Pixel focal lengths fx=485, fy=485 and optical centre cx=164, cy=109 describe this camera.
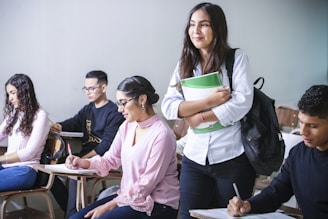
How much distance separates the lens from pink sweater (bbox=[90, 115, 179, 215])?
2256 millimetres

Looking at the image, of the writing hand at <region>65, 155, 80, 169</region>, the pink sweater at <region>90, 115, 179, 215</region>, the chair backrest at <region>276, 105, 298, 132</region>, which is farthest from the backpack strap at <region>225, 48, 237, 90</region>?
the chair backrest at <region>276, 105, 298, 132</region>

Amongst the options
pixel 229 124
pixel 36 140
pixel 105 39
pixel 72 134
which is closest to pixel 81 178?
pixel 36 140

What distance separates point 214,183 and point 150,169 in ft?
1.34

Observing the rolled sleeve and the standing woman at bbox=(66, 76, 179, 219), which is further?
the standing woman at bbox=(66, 76, 179, 219)

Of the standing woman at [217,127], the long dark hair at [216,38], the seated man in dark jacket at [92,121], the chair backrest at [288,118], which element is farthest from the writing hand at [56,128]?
the chair backrest at [288,118]

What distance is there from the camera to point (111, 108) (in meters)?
3.76

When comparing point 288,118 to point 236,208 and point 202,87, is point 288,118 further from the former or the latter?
point 236,208

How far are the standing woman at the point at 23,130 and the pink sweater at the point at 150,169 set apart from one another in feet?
3.50

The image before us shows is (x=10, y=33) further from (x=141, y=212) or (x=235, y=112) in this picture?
A: (x=235, y=112)

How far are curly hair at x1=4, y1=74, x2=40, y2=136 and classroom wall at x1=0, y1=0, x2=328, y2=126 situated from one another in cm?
33

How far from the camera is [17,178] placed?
10.4ft

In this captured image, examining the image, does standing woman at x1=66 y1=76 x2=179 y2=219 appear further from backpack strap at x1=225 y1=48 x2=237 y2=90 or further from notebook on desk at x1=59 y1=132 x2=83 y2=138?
notebook on desk at x1=59 y1=132 x2=83 y2=138

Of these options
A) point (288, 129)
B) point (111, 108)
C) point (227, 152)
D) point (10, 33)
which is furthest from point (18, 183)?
point (288, 129)

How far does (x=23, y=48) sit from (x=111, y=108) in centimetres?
83
